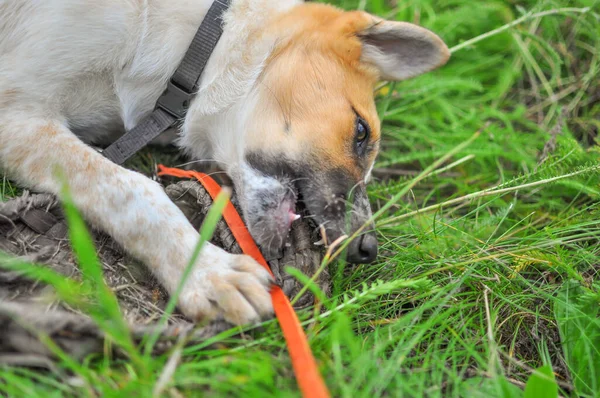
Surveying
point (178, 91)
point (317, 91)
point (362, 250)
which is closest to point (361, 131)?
point (317, 91)

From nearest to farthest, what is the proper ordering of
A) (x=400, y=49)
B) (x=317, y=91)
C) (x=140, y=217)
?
(x=140, y=217), (x=317, y=91), (x=400, y=49)

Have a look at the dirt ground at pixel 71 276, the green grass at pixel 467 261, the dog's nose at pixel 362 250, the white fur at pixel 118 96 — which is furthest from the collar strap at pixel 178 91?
the dog's nose at pixel 362 250

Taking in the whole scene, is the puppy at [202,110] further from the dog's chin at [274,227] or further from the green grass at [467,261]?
the green grass at [467,261]

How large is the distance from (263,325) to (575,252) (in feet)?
5.64

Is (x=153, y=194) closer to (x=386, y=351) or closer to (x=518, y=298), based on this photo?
(x=386, y=351)

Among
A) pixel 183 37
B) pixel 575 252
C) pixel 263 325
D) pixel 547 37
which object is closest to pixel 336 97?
pixel 183 37

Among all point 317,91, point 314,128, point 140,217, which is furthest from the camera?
point 317,91

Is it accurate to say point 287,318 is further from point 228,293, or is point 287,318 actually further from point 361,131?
point 361,131

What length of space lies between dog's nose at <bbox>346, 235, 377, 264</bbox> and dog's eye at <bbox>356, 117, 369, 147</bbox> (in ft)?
1.97

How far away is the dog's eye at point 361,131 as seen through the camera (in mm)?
3029

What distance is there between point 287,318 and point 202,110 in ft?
4.41

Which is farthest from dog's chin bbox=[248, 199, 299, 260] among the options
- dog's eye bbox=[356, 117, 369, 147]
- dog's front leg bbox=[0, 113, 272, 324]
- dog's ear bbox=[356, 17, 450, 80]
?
dog's ear bbox=[356, 17, 450, 80]

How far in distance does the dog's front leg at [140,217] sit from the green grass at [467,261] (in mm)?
170

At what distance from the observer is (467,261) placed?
2.76 m
